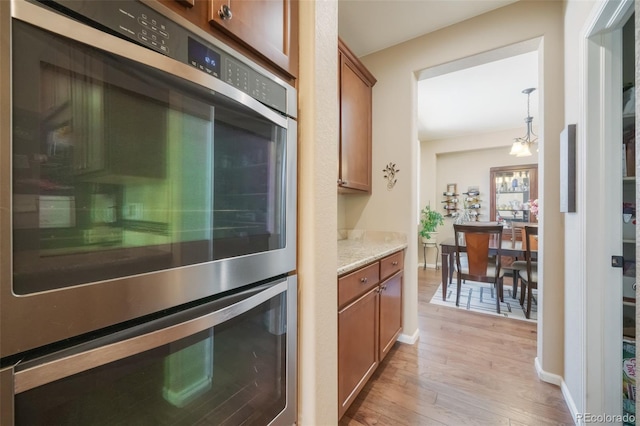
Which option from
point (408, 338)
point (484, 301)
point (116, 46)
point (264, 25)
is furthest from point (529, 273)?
point (116, 46)

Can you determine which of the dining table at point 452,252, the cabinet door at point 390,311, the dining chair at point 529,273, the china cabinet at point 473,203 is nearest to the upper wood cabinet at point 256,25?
the cabinet door at point 390,311

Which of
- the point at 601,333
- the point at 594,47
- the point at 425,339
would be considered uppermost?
the point at 594,47

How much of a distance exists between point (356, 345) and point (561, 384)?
150 cm

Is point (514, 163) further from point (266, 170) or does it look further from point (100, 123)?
point (100, 123)

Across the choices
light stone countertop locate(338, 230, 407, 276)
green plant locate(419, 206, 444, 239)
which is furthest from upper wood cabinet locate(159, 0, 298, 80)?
green plant locate(419, 206, 444, 239)

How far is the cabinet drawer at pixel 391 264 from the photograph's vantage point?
177 centimetres

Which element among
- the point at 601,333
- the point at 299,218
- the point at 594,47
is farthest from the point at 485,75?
the point at 299,218

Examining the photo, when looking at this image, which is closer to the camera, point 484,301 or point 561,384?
point 561,384

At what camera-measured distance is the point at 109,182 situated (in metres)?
0.47

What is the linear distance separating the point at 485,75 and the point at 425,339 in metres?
2.96

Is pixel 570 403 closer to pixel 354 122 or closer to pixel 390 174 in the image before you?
pixel 390 174

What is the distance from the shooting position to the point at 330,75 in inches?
40.3

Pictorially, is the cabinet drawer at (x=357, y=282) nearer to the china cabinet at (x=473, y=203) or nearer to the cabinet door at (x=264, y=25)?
the cabinet door at (x=264, y=25)

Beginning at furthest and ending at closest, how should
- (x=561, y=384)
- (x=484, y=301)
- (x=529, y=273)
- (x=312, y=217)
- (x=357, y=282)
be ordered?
(x=484, y=301) < (x=529, y=273) < (x=561, y=384) < (x=357, y=282) < (x=312, y=217)
